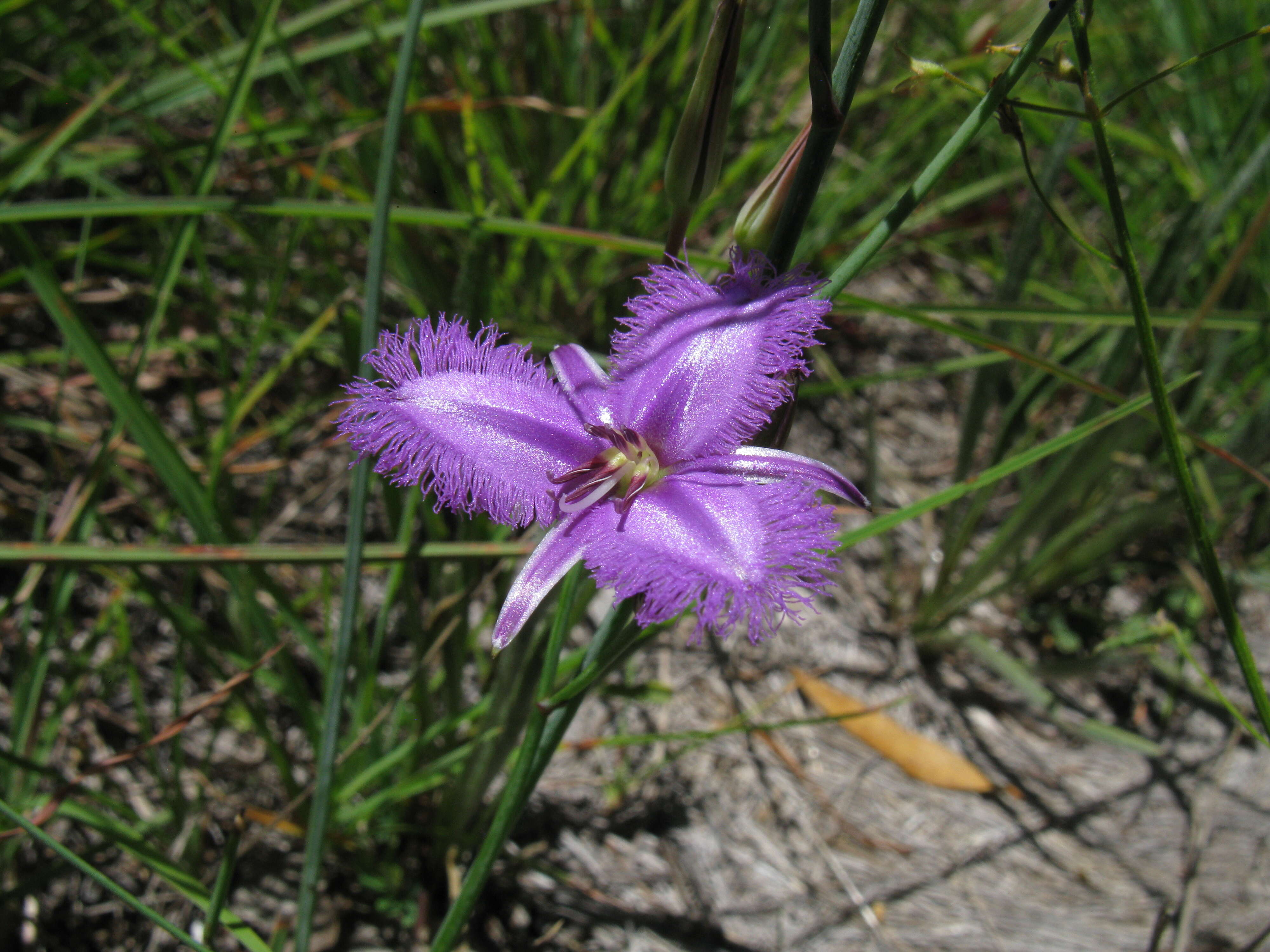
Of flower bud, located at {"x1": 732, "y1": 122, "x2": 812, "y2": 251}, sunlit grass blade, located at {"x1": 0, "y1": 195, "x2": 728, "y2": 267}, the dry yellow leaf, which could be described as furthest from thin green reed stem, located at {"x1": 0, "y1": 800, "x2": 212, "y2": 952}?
the dry yellow leaf

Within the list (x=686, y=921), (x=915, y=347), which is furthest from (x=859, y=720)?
(x=915, y=347)

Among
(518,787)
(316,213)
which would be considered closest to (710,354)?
(518,787)

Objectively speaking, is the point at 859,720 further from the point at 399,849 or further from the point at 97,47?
the point at 97,47

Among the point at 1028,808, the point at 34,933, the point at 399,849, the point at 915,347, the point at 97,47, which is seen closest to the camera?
the point at 34,933

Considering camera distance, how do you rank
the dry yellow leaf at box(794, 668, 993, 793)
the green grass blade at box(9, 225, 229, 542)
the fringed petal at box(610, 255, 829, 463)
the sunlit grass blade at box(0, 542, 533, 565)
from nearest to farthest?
the fringed petal at box(610, 255, 829, 463) < the sunlit grass blade at box(0, 542, 533, 565) < the green grass blade at box(9, 225, 229, 542) < the dry yellow leaf at box(794, 668, 993, 793)

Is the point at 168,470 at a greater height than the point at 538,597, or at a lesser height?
greater

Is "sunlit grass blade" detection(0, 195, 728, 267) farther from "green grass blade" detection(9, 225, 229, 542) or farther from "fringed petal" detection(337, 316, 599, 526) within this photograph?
"fringed petal" detection(337, 316, 599, 526)
